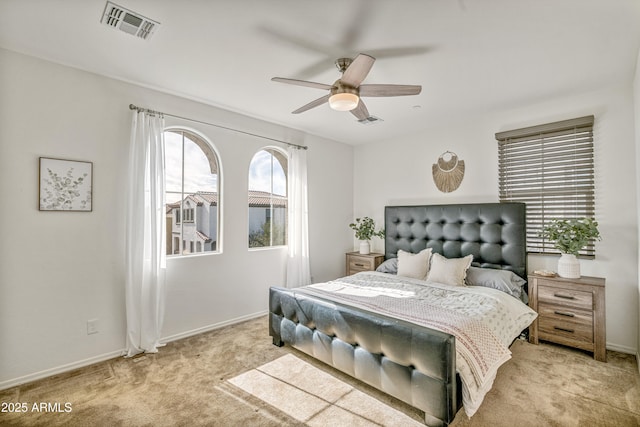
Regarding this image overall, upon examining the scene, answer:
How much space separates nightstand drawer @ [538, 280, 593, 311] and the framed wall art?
4.35 metres

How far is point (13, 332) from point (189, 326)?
4.62ft

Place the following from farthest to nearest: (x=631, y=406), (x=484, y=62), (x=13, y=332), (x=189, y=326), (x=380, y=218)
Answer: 1. (x=380, y=218)
2. (x=189, y=326)
3. (x=484, y=62)
4. (x=13, y=332)
5. (x=631, y=406)

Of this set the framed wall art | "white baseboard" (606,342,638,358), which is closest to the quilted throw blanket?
"white baseboard" (606,342,638,358)

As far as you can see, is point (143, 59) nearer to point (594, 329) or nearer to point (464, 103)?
point (464, 103)

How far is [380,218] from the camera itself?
4988 millimetres

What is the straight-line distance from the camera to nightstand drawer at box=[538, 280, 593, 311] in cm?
280

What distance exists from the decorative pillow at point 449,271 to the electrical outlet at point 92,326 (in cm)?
332

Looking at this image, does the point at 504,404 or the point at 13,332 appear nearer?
the point at 504,404

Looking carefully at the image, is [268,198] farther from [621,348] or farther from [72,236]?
[621,348]

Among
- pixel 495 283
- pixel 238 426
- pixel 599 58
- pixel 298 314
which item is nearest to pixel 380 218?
pixel 495 283

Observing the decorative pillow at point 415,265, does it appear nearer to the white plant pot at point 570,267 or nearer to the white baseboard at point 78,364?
the white plant pot at point 570,267

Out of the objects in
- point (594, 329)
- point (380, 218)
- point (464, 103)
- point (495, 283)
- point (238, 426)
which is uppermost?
point (464, 103)

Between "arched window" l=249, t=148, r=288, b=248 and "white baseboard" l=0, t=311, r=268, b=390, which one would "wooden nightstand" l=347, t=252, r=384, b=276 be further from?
"white baseboard" l=0, t=311, r=268, b=390

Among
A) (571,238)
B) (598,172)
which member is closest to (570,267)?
(571,238)
